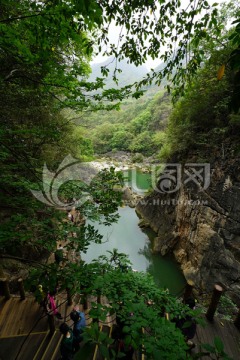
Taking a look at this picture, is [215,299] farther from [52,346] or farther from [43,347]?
[43,347]

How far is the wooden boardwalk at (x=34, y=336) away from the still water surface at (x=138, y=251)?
10.9 feet

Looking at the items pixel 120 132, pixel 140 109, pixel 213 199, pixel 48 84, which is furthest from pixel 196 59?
pixel 140 109

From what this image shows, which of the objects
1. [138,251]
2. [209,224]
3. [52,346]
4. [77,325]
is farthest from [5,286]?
[138,251]

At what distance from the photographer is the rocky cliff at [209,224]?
6793 mm

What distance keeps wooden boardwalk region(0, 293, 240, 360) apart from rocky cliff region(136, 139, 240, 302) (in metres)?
2.87

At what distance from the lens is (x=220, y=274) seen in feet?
21.9

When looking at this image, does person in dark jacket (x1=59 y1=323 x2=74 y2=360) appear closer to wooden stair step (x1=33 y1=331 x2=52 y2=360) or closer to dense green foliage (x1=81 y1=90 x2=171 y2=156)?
wooden stair step (x1=33 y1=331 x2=52 y2=360)

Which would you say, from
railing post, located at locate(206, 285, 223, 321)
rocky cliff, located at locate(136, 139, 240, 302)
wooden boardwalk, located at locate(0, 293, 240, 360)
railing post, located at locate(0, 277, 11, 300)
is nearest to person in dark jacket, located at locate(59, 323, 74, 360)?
wooden boardwalk, located at locate(0, 293, 240, 360)

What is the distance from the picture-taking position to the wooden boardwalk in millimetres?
3473

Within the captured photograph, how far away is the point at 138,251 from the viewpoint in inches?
431

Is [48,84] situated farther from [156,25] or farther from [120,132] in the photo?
[120,132]

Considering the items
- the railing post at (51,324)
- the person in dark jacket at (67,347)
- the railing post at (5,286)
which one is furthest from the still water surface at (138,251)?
the person in dark jacket at (67,347)

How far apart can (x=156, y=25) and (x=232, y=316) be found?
23.0ft

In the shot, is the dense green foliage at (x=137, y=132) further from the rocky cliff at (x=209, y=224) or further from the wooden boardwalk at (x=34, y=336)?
the wooden boardwalk at (x=34, y=336)
